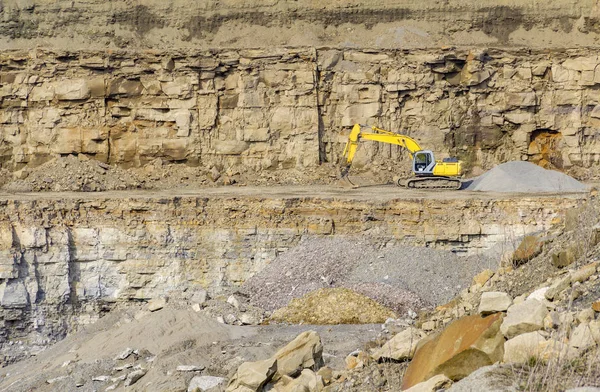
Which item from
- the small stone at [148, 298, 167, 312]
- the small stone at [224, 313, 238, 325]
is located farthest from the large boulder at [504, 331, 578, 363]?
the small stone at [148, 298, 167, 312]

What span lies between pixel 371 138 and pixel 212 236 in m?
6.23

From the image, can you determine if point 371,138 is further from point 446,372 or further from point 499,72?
point 446,372

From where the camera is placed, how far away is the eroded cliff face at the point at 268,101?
27.0m

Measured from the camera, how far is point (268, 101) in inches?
Result: 1063

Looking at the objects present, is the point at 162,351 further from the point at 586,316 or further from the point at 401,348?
the point at 586,316

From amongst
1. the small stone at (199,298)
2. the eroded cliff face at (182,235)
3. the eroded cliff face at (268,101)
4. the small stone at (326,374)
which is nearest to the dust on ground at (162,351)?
the small stone at (199,298)

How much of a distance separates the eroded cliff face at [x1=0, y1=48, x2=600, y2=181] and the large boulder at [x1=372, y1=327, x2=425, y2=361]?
58.3 feet

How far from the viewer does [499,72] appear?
27453mm

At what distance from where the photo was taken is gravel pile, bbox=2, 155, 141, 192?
2519 cm

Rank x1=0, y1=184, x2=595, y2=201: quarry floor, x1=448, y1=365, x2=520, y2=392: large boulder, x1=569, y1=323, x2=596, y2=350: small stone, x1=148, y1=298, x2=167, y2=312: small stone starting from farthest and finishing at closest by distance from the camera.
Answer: x1=0, y1=184, x2=595, y2=201: quarry floor, x1=148, y1=298, x2=167, y2=312: small stone, x1=569, y1=323, x2=596, y2=350: small stone, x1=448, y1=365, x2=520, y2=392: large boulder

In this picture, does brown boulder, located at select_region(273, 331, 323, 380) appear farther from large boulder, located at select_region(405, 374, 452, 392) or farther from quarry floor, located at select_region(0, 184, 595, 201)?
quarry floor, located at select_region(0, 184, 595, 201)

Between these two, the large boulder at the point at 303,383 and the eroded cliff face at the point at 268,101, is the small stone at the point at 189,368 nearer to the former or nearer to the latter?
the large boulder at the point at 303,383

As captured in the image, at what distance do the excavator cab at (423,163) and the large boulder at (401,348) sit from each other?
1491 centimetres

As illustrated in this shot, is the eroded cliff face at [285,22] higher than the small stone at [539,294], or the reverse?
the eroded cliff face at [285,22]
